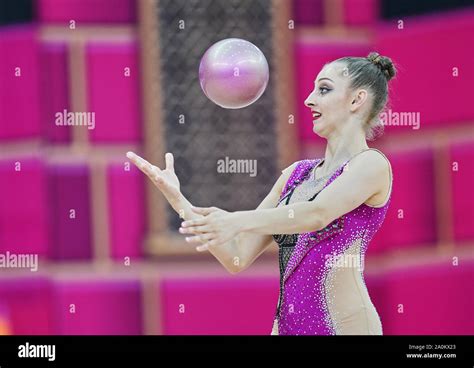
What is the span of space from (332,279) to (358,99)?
1.64ft

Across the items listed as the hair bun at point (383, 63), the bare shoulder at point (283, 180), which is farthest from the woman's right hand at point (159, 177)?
the hair bun at point (383, 63)

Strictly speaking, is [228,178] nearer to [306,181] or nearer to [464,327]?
[464,327]

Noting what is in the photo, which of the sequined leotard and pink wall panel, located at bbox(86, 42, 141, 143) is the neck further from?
pink wall panel, located at bbox(86, 42, 141, 143)

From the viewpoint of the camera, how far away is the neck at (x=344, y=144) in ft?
8.67

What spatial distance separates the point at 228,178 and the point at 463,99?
106 centimetres

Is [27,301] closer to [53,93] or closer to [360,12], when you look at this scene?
[53,93]

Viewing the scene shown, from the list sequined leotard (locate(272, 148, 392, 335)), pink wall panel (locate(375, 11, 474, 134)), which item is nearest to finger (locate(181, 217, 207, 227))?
sequined leotard (locate(272, 148, 392, 335))

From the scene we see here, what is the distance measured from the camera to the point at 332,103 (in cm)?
269
